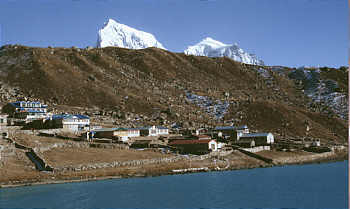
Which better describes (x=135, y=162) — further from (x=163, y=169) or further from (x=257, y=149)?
(x=257, y=149)

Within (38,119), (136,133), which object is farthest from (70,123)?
(136,133)

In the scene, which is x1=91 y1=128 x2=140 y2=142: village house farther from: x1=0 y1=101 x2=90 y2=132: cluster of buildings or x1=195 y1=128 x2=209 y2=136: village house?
x1=195 y1=128 x2=209 y2=136: village house

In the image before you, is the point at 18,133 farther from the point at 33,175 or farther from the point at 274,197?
the point at 274,197

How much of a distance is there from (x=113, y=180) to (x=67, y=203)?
18.5 metres

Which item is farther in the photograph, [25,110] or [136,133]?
[25,110]

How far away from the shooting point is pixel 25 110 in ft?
373

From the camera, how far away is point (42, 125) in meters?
102

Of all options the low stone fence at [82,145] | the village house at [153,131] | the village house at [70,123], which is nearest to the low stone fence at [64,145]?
the low stone fence at [82,145]

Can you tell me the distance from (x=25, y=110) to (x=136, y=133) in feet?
102

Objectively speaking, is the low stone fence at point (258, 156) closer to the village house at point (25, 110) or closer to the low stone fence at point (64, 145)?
the low stone fence at point (64, 145)

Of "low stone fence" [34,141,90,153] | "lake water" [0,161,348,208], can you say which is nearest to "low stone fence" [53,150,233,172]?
"lake water" [0,161,348,208]

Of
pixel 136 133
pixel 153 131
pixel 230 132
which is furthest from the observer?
pixel 230 132

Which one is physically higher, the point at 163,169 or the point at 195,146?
the point at 195,146

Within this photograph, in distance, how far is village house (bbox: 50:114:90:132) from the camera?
101 metres
